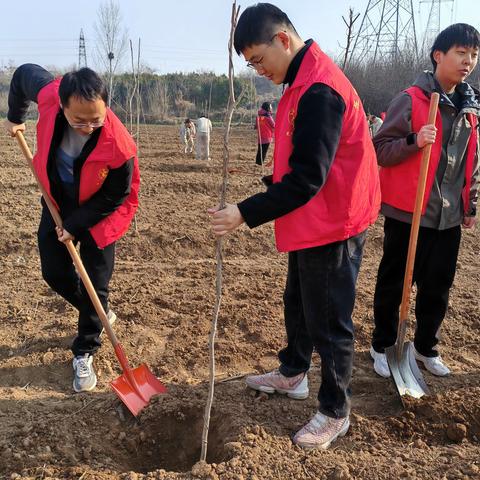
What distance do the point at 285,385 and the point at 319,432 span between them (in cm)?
41

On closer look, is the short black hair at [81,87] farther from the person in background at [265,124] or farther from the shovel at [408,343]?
the person in background at [265,124]

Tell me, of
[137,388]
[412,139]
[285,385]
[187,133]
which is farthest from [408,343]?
[187,133]

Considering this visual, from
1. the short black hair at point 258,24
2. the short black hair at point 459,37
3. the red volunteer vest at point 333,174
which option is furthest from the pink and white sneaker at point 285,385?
the short black hair at point 459,37

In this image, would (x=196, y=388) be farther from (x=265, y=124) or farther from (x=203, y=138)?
(x=203, y=138)

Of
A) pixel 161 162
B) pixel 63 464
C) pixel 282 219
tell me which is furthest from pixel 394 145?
pixel 161 162

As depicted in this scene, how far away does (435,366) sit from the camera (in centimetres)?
295

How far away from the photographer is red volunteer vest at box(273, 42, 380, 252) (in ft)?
5.99

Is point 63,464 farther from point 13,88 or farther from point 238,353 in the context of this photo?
point 13,88

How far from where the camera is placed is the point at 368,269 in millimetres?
4660

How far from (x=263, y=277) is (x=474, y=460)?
8.08 ft

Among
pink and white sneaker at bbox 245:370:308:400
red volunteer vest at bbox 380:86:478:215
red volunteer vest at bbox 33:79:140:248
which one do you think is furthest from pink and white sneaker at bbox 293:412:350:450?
red volunteer vest at bbox 33:79:140:248

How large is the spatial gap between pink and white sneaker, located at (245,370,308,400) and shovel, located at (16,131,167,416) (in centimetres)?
52

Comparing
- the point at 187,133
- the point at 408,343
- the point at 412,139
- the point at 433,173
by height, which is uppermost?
the point at 412,139

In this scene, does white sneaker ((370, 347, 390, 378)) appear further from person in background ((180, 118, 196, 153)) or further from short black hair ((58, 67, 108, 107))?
person in background ((180, 118, 196, 153))
